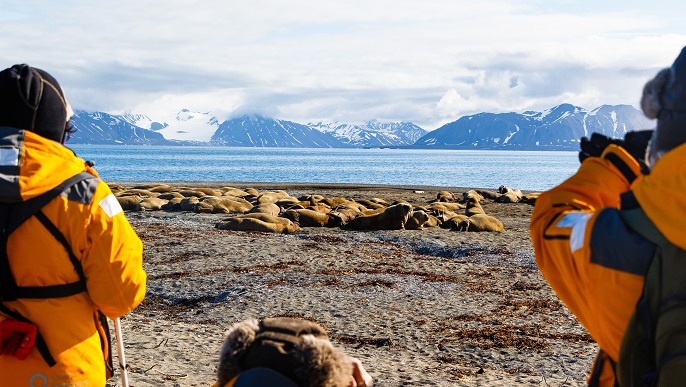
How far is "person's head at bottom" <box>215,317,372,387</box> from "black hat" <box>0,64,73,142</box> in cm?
146

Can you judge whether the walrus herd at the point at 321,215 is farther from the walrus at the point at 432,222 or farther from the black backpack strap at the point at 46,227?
the black backpack strap at the point at 46,227

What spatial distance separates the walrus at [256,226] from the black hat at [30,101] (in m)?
17.3

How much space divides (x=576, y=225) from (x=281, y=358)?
38.6 inches

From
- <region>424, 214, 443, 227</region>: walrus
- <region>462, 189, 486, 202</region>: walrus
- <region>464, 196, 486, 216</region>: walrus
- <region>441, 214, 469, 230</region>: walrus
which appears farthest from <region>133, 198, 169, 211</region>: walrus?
<region>462, 189, 486, 202</region>: walrus

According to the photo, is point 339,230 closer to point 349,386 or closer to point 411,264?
point 411,264

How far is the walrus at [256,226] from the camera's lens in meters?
20.4

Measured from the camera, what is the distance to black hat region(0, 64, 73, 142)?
2.99m

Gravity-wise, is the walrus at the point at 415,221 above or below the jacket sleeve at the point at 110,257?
below

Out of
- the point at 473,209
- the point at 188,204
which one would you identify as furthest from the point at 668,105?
the point at 188,204

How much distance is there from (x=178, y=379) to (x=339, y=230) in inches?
577

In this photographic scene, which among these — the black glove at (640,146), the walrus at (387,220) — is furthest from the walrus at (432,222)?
the black glove at (640,146)

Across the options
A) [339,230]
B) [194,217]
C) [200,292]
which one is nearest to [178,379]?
[200,292]

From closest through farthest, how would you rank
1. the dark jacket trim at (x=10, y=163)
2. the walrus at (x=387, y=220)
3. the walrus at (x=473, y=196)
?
the dark jacket trim at (x=10, y=163) → the walrus at (x=387, y=220) → the walrus at (x=473, y=196)

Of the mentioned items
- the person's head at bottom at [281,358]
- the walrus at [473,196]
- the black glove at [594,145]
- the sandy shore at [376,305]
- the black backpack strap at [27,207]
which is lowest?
the walrus at [473,196]
